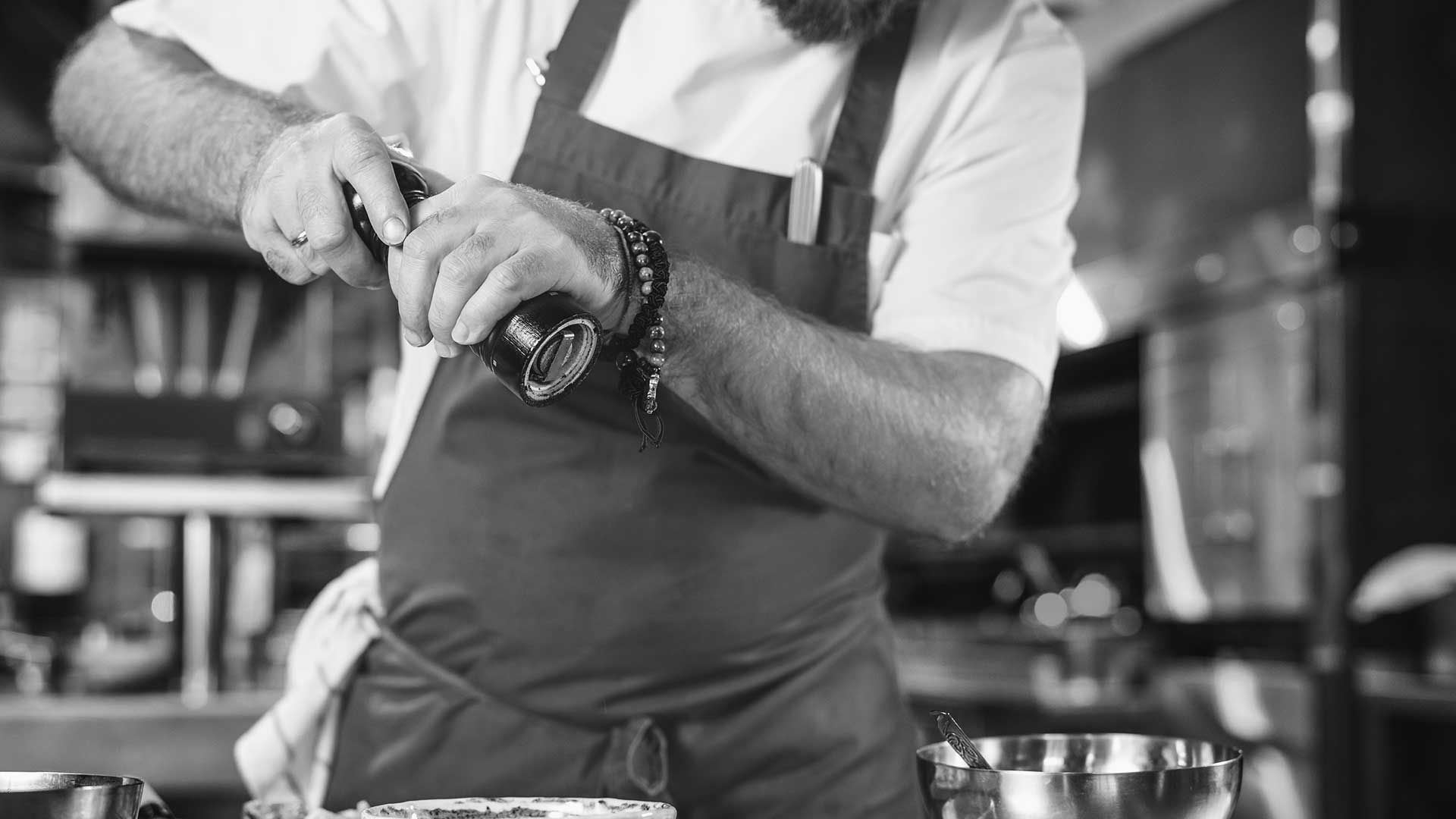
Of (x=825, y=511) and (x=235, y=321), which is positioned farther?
(x=235, y=321)

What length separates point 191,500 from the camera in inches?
132

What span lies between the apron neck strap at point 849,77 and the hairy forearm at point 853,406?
208 mm

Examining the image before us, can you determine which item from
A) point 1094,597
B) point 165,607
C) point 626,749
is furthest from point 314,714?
point 165,607

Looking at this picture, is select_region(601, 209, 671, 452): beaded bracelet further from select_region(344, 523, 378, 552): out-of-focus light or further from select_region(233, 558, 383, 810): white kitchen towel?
select_region(344, 523, 378, 552): out-of-focus light

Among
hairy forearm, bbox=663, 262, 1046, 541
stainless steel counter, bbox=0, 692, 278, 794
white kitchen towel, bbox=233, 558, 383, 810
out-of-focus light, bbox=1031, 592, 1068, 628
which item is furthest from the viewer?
out-of-focus light, bbox=1031, 592, 1068, 628

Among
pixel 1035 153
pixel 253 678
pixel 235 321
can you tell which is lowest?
pixel 253 678

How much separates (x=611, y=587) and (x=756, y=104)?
0.46m

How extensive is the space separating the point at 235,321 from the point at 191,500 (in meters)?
0.65

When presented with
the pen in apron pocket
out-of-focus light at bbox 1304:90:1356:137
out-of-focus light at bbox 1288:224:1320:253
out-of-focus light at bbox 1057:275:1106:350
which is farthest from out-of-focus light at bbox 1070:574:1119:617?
the pen in apron pocket

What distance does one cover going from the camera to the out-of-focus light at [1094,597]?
347 cm

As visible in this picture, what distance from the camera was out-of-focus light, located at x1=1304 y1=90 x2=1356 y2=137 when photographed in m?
2.74

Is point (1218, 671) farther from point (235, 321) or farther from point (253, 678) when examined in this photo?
point (235, 321)

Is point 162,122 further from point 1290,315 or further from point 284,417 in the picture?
point 284,417

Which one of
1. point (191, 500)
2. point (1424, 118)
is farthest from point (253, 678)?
point (1424, 118)
